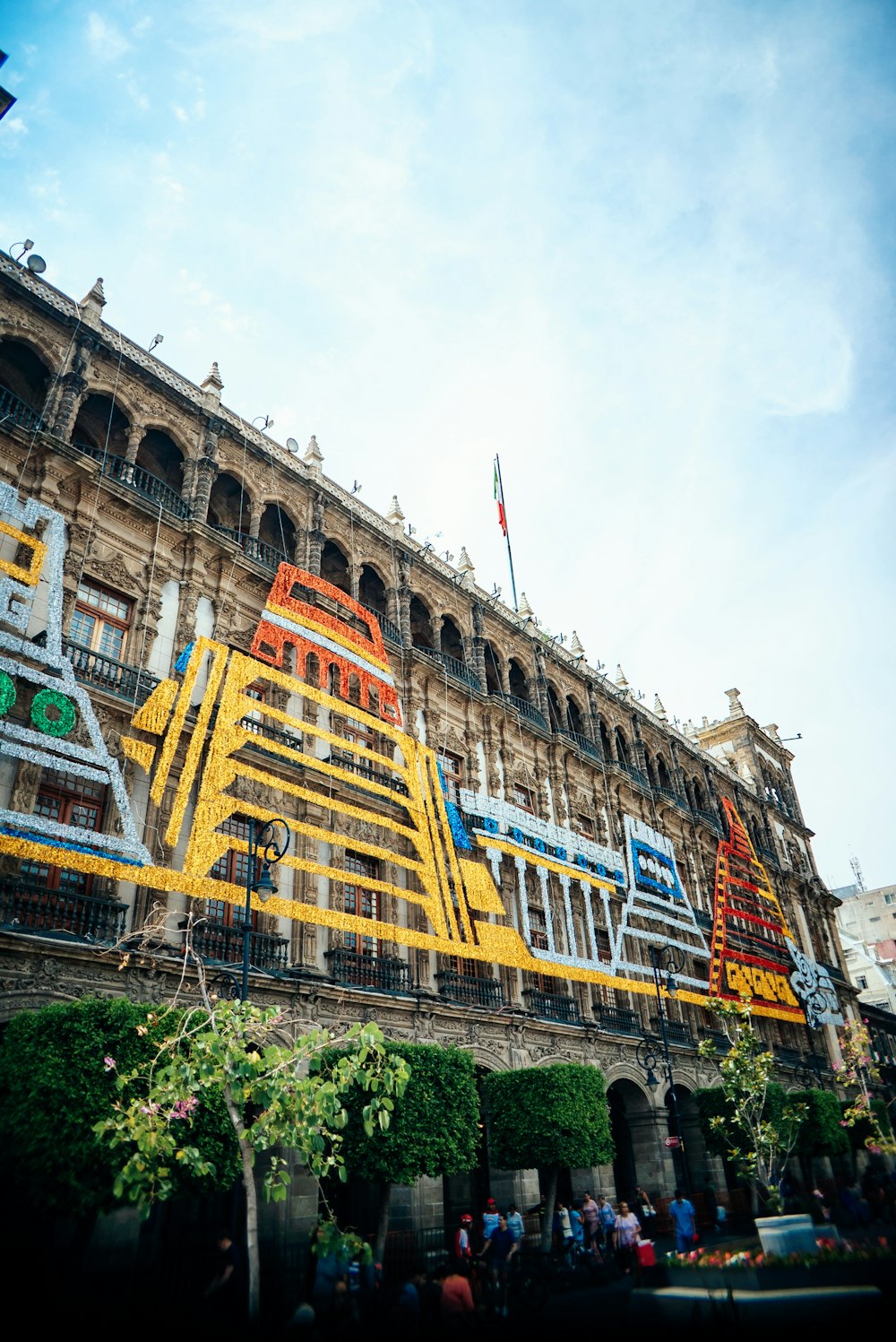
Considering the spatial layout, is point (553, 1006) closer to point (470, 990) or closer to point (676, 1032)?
point (470, 990)

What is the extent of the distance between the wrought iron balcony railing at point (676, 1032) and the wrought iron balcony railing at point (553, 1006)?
15.3ft

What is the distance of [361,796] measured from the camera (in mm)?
20969

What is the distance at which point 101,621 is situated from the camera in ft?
59.8

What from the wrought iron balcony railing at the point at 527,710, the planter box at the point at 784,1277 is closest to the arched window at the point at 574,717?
the wrought iron balcony railing at the point at 527,710

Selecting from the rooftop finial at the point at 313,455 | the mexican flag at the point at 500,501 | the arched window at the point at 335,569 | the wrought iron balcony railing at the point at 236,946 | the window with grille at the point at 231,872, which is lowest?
the wrought iron balcony railing at the point at 236,946

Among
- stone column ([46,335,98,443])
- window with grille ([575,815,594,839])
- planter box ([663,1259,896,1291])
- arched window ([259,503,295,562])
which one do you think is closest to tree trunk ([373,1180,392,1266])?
planter box ([663,1259,896,1291])

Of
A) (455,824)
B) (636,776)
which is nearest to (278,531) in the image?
(455,824)

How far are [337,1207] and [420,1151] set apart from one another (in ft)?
15.4

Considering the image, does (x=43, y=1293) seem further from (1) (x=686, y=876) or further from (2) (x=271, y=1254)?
(1) (x=686, y=876)

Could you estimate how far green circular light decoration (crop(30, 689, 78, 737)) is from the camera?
15.0 metres

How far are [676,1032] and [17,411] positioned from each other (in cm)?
2671

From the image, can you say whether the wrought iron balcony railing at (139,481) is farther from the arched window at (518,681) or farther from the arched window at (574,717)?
the arched window at (574,717)

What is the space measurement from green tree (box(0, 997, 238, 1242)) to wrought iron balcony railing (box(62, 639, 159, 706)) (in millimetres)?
6819

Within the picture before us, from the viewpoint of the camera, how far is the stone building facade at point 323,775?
16.1 meters
